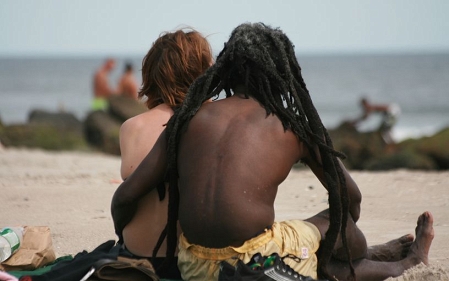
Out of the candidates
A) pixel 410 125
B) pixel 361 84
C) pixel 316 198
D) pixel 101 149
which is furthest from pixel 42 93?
pixel 316 198

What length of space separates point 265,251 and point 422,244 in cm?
131

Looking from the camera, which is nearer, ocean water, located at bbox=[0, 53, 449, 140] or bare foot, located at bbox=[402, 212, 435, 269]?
bare foot, located at bbox=[402, 212, 435, 269]

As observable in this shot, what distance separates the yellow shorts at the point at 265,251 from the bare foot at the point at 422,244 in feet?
2.67

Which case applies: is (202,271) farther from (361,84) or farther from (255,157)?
(361,84)

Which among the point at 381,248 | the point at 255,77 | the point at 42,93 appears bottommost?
the point at 42,93

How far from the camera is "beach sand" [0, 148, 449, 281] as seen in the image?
19.7 feet

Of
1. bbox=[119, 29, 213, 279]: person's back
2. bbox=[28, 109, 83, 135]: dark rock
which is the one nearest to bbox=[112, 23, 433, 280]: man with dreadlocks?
bbox=[119, 29, 213, 279]: person's back

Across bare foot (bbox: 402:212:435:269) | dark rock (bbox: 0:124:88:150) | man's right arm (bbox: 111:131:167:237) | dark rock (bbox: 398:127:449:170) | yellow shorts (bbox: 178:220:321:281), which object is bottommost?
dark rock (bbox: 0:124:88:150)

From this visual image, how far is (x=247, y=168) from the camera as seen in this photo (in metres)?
3.96

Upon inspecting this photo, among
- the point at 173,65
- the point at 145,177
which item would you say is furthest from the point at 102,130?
the point at 145,177

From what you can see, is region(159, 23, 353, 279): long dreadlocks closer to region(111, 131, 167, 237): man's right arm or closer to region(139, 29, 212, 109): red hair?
region(111, 131, 167, 237): man's right arm

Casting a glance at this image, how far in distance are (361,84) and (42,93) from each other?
22348 millimetres

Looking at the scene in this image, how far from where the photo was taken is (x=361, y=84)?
185 ft

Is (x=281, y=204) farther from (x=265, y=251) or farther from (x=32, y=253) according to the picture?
(x=265, y=251)
